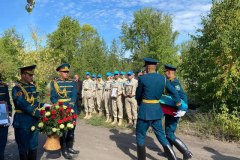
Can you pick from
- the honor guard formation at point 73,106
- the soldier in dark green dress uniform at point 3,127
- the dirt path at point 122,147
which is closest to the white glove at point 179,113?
the honor guard formation at point 73,106

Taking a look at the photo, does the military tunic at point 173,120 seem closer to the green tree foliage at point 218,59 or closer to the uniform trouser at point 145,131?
the uniform trouser at point 145,131

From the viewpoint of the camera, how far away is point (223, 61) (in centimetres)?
954

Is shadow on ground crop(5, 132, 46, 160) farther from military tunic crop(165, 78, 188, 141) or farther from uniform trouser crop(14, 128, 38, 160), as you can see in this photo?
military tunic crop(165, 78, 188, 141)

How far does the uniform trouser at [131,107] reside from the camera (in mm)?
10836

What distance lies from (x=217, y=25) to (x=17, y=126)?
7328 millimetres

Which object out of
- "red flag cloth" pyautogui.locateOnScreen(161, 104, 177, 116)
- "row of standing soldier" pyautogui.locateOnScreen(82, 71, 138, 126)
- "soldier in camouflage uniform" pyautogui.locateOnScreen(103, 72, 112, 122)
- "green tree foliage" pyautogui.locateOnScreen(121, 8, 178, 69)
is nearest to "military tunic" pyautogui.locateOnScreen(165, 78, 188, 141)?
"red flag cloth" pyautogui.locateOnScreen(161, 104, 177, 116)

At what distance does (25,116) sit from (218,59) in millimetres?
6516

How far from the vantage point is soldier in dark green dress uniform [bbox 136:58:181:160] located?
19.9 ft

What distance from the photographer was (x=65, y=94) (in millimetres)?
6730

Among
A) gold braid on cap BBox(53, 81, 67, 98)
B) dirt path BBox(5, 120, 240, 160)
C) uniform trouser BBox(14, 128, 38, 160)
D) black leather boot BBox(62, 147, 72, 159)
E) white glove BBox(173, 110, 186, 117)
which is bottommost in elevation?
dirt path BBox(5, 120, 240, 160)

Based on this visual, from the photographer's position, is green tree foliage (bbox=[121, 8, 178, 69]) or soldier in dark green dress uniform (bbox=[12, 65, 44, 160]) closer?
soldier in dark green dress uniform (bbox=[12, 65, 44, 160])

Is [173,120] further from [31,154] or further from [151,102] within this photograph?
[31,154]

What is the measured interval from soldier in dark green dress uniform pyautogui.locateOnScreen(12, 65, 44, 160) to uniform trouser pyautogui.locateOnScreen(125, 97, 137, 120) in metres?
5.55

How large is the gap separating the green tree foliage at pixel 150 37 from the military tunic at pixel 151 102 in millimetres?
27130
